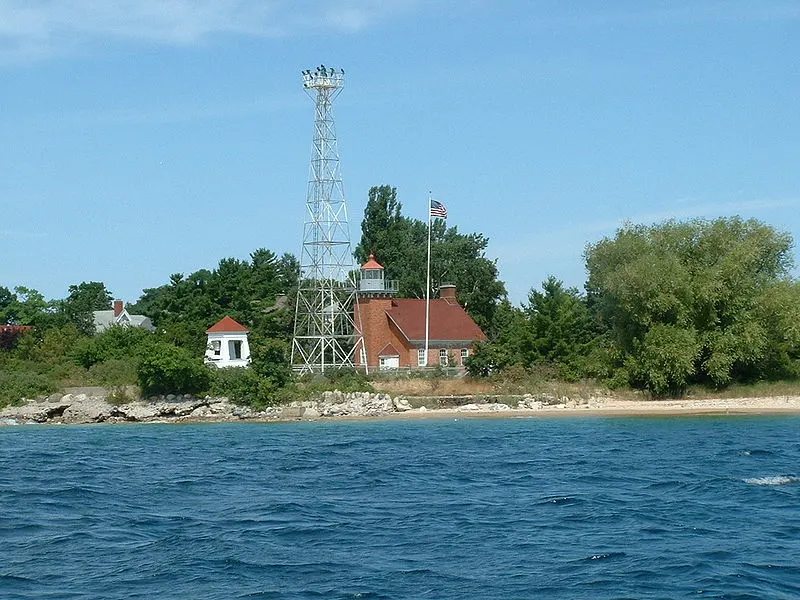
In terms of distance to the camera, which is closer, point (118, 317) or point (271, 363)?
point (271, 363)

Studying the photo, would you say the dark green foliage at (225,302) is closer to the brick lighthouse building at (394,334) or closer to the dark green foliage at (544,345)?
the brick lighthouse building at (394,334)

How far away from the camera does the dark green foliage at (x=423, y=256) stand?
75312mm

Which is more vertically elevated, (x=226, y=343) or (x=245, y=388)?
(x=226, y=343)

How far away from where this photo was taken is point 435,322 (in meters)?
64.4

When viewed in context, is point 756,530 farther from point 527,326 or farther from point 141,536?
point 527,326

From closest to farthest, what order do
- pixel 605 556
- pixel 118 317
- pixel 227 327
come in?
pixel 605 556
pixel 227 327
pixel 118 317

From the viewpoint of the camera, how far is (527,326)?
57.5m

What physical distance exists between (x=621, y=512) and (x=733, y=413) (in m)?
28.5

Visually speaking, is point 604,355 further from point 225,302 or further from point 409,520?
point 409,520

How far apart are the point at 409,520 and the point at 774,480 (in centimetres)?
890

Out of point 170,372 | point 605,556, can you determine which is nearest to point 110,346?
point 170,372

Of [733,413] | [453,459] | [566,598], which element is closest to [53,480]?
[453,459]

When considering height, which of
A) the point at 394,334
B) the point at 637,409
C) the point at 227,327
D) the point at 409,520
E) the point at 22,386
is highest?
the point at 227,327

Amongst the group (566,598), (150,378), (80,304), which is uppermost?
(80,304)
